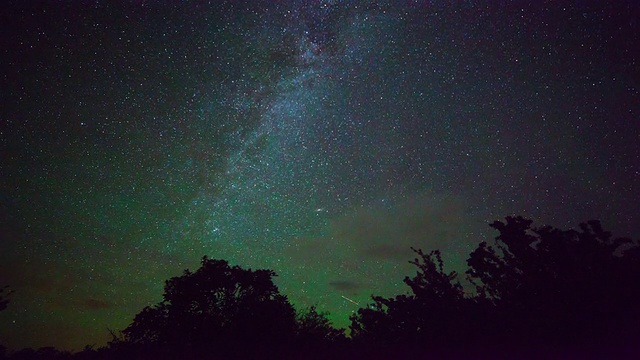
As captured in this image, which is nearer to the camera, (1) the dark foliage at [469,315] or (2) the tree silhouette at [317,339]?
(1) the dark foliage at [469,315]

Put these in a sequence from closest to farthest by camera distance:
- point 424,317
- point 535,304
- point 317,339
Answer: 1. point 535,304
2. point 424,317
3. point 317,339

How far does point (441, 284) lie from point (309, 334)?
7505 mm

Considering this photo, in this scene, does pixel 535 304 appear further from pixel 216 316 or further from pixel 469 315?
pixel 216 316

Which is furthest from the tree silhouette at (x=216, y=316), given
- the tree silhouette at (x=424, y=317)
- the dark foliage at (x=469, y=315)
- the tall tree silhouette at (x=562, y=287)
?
the tall tree silhouette at (x=562, y=287)

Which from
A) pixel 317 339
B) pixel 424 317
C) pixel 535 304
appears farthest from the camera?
pixel 317 339

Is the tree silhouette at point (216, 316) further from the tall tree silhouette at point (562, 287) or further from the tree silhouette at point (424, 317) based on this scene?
the tall tree silhouette at point (562, 287)

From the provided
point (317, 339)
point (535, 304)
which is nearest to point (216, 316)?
point (317, 339)

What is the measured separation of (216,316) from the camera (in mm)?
14312

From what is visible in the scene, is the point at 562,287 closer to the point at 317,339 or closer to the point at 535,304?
the point at 535,304

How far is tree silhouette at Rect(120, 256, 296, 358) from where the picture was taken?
12984 millimetres

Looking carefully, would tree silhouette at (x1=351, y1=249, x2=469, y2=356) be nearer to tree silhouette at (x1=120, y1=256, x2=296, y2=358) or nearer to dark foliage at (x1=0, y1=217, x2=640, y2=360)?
dark foliage at (x1=0, y1=217, x2=640, y2=360)

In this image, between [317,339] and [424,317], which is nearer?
[424,317]

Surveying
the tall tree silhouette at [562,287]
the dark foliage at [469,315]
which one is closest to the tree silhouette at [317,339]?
the dark foliage at [469,315]

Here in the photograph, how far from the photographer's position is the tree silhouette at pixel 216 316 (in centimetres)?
1298
